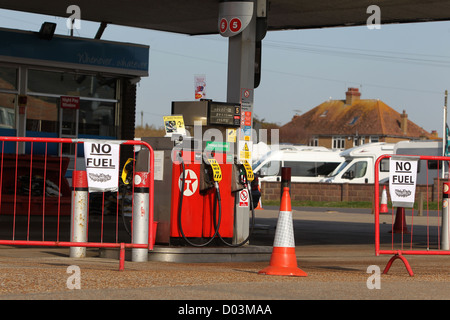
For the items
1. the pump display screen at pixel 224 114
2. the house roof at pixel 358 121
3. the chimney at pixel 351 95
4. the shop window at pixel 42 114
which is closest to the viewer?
the pump display screen at pixel 224 114

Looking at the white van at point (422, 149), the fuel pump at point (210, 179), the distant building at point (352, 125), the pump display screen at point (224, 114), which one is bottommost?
the fuel pump at point (210, 179)

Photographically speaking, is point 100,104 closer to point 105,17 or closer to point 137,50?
point 137,50

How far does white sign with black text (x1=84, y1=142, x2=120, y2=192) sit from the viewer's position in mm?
9578

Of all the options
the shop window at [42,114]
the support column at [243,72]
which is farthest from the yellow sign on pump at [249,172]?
the shop window at [42,114]

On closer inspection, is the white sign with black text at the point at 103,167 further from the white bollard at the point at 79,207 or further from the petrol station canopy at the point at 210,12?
the petrol station canopy at the point at 210,12

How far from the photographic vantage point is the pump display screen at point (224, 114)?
12344mm

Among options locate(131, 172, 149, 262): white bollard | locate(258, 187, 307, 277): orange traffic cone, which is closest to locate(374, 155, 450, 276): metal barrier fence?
locate(258, 187, 307, 277): orange traffic cone

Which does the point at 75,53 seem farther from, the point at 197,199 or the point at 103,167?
the point at 103,167

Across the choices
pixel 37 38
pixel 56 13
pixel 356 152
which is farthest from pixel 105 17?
pixel 356 152

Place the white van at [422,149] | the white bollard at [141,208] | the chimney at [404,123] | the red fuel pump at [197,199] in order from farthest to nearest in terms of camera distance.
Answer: the chimney at [404,123]
the white van at [422,149]
the red fuel pump at [197,199]
the white bollard at [141,208]

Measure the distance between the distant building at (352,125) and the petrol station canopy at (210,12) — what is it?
78603mm

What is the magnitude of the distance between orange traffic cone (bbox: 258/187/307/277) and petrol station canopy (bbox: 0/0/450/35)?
765cm

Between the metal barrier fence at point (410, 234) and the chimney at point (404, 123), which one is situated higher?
the chimney at point (404, 123)

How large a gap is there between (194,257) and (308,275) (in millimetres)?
2198
